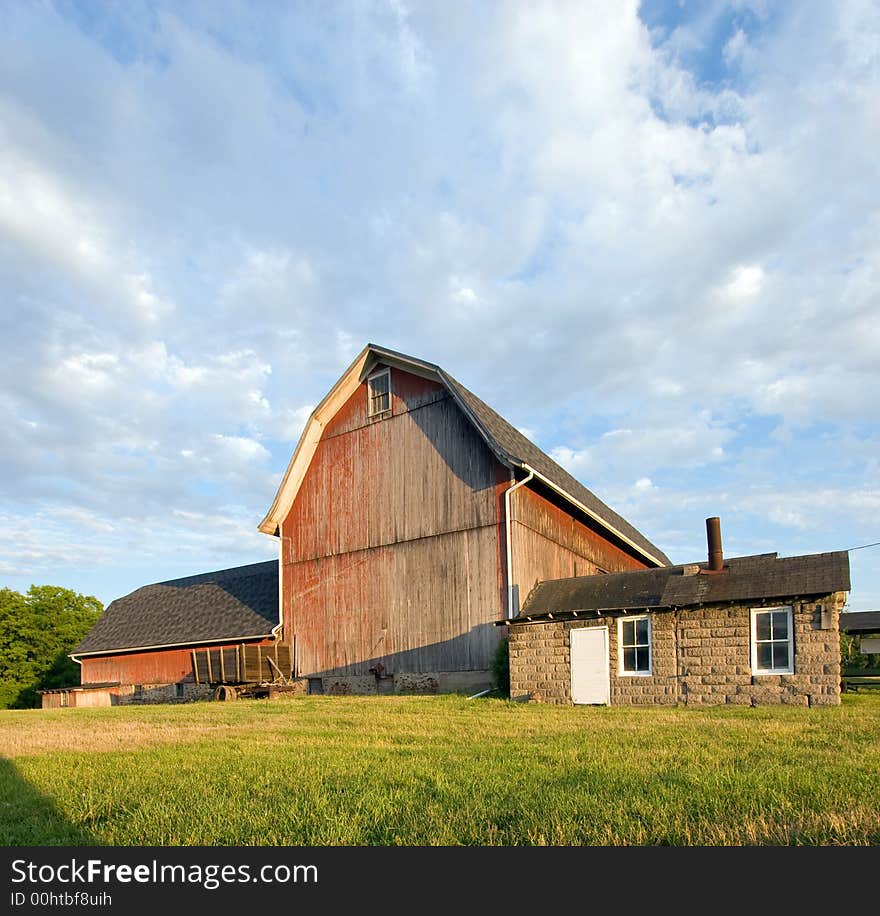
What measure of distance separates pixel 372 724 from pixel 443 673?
29.7ft

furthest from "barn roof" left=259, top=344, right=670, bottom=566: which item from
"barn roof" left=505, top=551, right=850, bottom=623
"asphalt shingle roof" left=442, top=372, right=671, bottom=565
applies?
"barn roof" left=505, top=551, right=850, bottom=623

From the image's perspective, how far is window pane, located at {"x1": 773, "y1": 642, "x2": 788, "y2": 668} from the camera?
15570 millimetres

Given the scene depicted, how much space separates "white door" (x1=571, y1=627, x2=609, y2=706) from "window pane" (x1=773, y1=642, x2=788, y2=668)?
11.6 feet

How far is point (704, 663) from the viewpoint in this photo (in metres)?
16.2

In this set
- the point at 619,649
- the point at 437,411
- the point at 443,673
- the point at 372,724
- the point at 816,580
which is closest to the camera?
the point at 372,724

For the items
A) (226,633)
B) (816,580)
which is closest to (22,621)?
(226,633)

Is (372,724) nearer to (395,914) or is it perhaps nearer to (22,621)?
(395,914)

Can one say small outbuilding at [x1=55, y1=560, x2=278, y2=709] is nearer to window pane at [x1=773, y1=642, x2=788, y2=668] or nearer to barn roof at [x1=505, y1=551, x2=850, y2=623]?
barn roof at [x1=505, y1=551, x2=850, y2=623]

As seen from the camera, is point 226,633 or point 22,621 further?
point 22,621

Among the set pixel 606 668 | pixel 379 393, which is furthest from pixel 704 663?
pixel 379 393

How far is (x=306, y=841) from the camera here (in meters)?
4.62

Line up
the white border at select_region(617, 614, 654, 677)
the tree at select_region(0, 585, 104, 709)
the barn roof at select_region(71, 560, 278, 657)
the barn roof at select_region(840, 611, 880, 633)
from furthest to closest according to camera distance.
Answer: the tree at select_region(0, 585, 104, 709) → the barn roof at select_region(71, 560, 278, 657) → the barn roof at select_region(840, 611, 880, 633) → the white border at select_region(617, 614, 654, 677)

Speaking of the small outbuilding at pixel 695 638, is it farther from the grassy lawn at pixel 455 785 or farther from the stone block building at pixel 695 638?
the grassy lawn at pixel 455 785

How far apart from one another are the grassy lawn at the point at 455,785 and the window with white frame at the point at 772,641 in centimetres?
382
